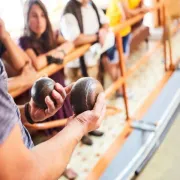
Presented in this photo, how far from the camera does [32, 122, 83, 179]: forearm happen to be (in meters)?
0.89

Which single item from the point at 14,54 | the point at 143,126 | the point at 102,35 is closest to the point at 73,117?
the point at 14,54

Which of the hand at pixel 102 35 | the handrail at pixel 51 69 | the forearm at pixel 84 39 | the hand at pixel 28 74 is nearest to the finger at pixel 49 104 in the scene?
the handrail at pixel 51 69

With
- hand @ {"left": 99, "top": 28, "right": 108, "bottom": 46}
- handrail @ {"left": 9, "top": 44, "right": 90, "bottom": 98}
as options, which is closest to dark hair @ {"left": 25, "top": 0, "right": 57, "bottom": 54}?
handrail @ {"left": 9, "top": 44, "right": 90, "bottom": 98}

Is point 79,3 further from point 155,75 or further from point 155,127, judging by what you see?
point 155,75

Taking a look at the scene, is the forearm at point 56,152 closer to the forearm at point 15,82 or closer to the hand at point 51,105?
the hand at point 51,105

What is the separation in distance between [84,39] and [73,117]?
67.6 inches

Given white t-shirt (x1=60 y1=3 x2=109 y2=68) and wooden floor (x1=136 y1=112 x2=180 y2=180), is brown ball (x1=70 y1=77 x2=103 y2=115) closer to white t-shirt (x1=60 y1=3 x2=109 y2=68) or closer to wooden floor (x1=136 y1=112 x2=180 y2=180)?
wooden floor (x1=136 y1=112 x2=180 y2=180)

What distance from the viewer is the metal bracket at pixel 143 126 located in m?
2.76

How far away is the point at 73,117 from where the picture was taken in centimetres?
121

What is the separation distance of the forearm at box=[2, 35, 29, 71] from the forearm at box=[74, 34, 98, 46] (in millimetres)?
773

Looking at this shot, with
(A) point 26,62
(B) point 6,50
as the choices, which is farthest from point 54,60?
(B) point 6,50

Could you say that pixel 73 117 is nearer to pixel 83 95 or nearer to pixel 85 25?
pixel 83 95

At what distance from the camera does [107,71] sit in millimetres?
3930

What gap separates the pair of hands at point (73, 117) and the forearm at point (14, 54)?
87 cm
